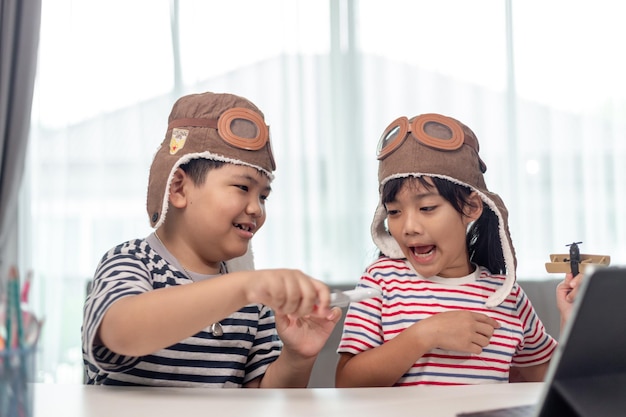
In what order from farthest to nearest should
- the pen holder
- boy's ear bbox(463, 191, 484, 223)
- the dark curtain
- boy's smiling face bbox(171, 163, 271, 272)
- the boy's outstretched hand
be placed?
the dark curtain → boy's ear bbox(463, 191, 484, 223) → boy's smiling face bbox(171, 163, 271, 272) → the boy's outstretched hand → the pen holder

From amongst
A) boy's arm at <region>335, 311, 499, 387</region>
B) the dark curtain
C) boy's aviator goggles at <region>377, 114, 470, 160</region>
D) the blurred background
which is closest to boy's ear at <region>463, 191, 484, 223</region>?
boy's aviator goggles at <region>377, 114, 470, 160</region>

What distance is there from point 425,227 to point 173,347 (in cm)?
52

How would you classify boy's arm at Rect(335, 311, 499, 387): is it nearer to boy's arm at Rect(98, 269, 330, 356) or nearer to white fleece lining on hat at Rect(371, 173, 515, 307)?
white fleece lining on hat at Rect(371, 173, 515, 307)

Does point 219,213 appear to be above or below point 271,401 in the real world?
above

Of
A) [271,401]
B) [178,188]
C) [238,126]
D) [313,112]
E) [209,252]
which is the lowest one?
[271,401]

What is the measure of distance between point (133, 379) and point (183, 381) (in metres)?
0.09

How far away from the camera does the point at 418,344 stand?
4.27 ft

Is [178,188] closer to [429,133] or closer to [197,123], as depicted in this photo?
[197,123]

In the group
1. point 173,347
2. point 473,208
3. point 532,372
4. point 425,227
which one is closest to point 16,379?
point 173,347

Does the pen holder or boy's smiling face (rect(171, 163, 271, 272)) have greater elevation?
boy's smiling face (rect(171, 163, 271, 272))

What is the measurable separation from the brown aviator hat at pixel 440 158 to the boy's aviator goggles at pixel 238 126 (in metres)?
0.26

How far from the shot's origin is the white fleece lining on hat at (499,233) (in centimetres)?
143

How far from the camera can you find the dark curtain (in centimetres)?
325

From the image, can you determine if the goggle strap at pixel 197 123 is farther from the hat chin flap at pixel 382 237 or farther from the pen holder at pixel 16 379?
the pen holder at pixel 16 379
